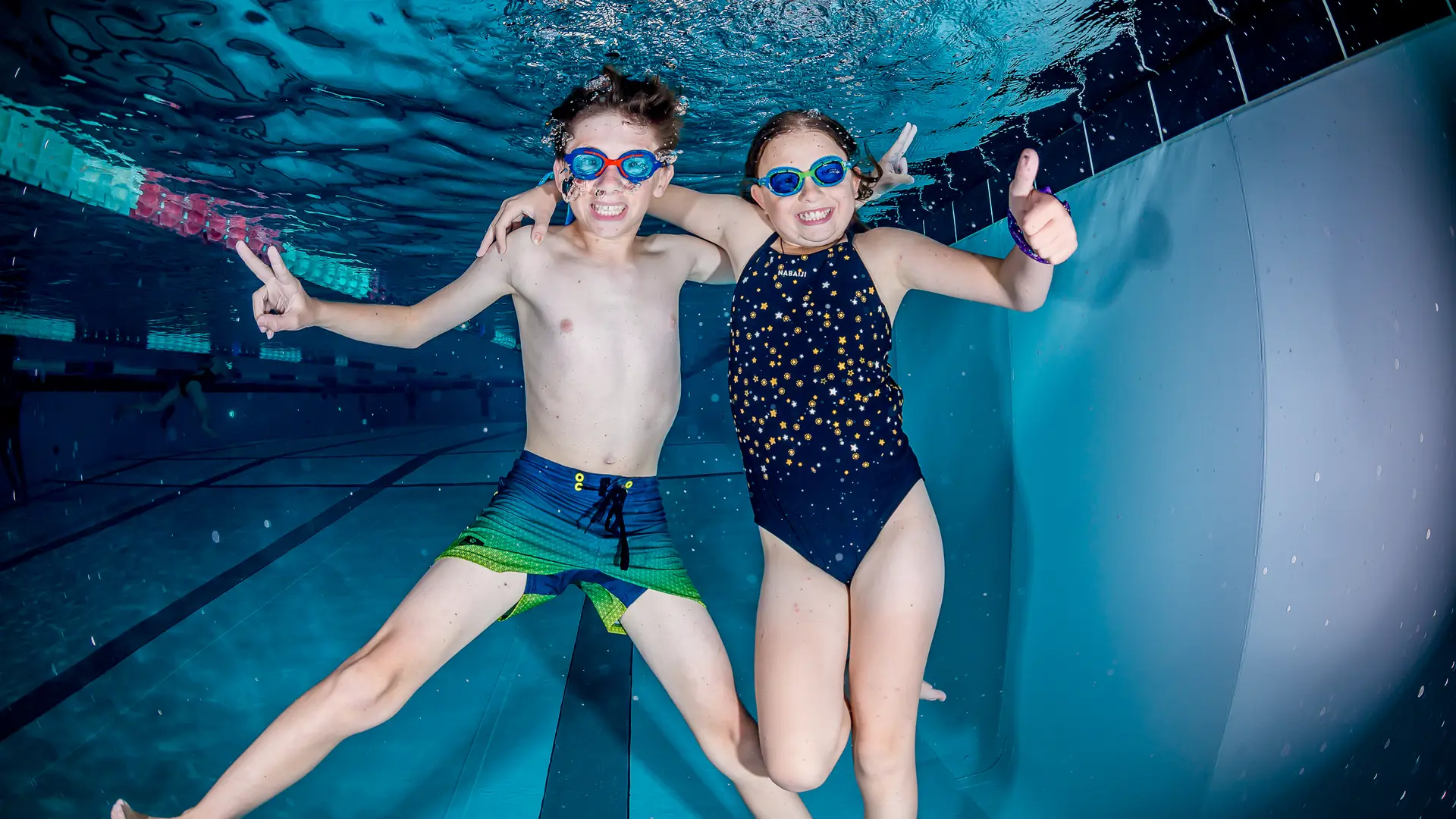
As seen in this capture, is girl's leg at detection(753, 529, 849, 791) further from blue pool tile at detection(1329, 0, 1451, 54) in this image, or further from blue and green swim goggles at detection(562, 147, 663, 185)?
blue pool tile at detection(1329, 0, 1451, 54)

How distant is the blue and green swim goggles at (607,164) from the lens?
2.31m

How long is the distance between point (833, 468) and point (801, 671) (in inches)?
26.7

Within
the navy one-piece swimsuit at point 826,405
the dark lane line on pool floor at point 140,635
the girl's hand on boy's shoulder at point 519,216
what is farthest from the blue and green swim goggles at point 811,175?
the dark lane line on pool floor at point 140,635

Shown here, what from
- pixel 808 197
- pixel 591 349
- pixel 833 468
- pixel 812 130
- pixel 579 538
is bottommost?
pixel 579 538

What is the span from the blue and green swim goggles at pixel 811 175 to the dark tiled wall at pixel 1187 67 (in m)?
1.25

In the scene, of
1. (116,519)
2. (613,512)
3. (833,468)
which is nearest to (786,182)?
(833,468)

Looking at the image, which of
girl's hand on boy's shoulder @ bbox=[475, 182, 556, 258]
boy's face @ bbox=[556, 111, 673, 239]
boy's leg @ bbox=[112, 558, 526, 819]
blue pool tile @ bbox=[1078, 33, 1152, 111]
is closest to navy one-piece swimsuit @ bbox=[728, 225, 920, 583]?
boy's face @ bbox=[556, 111, 673, 239]

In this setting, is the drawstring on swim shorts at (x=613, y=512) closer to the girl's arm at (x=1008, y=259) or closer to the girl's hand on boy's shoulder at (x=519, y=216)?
the girl's hand on boy's shoulder at (x=519, y=216)

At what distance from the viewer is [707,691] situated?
2.34 metres

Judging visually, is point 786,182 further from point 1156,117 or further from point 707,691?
point 707,691

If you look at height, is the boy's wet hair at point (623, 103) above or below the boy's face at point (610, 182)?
above

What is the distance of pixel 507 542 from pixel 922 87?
356 centimetres

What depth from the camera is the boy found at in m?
2.23

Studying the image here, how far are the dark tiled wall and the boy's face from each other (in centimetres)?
184
